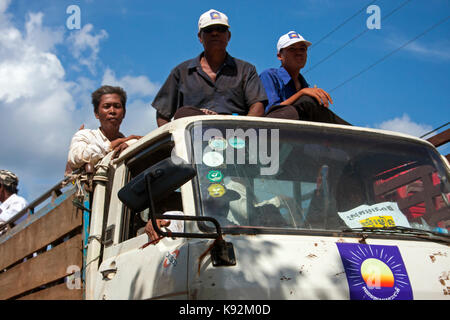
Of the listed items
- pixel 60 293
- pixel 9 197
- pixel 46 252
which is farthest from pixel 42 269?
pixel 9 197

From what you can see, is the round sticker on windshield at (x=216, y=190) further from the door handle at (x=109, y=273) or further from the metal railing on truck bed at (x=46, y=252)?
the metal railing on truck bed at (x=46, y=252)

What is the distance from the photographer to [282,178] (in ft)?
10.8

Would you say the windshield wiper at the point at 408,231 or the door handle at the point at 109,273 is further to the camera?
the door handle at the point at 109,273

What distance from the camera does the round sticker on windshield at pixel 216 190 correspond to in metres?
3.12

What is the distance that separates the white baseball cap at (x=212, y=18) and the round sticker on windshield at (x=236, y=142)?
1.74 meters

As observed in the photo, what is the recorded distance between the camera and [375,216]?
10.8 feet

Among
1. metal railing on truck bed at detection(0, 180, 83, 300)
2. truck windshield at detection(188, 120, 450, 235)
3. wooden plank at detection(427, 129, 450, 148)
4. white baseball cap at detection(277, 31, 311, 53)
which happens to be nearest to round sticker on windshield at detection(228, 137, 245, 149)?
truck windshield at detection(188, 120, 450, 235)

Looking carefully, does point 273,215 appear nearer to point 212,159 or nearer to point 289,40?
point 212,159

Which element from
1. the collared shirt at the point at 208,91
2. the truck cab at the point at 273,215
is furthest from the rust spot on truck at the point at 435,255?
the collared shirt at the point at 208,91

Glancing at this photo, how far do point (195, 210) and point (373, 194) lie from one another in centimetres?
117

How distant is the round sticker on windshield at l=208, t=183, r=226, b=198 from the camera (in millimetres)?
3123

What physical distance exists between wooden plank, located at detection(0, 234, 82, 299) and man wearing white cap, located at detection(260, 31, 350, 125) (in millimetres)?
1732

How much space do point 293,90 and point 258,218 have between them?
2.47m
